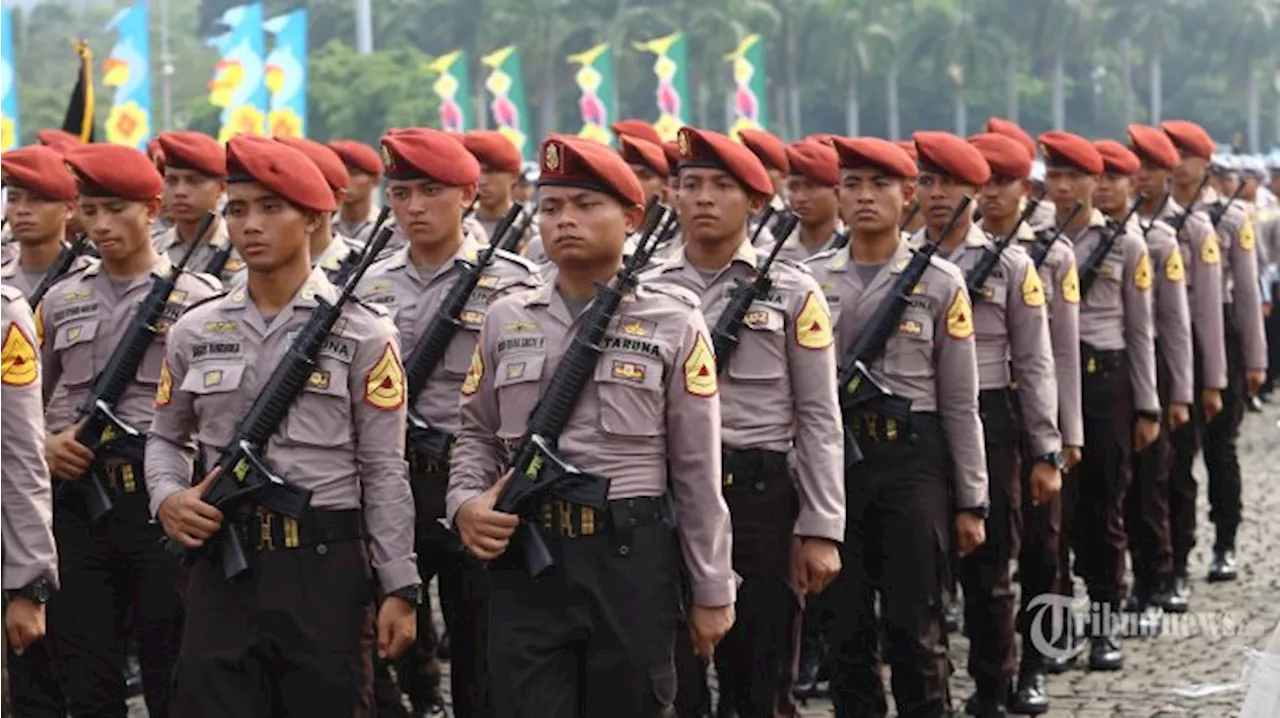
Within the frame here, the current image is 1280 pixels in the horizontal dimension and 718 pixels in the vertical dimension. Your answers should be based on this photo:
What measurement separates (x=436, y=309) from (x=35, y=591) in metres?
2.33

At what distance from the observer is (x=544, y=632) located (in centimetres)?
597

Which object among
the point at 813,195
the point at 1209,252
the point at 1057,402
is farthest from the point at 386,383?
the point at 1209,252

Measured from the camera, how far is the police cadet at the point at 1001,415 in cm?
876

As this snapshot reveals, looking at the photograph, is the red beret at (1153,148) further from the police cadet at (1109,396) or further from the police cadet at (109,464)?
the police cadet at (109,464)

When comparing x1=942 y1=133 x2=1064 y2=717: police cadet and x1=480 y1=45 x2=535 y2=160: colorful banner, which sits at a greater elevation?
x1=480 y1=45 x2=535 y2=160: colorful banner

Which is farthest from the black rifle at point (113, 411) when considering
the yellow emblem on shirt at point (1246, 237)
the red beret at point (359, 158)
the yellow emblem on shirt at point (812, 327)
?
the yellow emblem on shirt at point (1246, 237)

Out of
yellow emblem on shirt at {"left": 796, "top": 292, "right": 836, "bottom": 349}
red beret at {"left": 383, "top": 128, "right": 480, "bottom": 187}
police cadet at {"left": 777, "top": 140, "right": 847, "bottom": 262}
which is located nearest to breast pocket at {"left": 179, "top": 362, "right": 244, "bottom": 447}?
yellow emblem on shirt at {"left": 796, "top": 292, "right": 836, "bottom": 349}

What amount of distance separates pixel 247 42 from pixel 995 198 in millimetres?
17557

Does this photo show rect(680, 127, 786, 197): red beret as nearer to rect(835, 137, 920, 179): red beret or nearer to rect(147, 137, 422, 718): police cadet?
rect(835, 137, 920, 179): red beret

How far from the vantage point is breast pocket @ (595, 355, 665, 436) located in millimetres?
6027

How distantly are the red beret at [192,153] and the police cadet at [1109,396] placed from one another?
3.60 metres

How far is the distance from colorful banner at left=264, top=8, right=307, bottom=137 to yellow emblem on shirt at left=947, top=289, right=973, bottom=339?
18006mm

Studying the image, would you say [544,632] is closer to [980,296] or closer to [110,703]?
[110,703]
